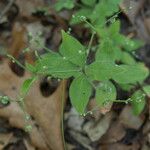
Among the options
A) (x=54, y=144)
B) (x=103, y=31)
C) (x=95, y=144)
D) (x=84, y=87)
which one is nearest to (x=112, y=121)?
(x=95, y=144)

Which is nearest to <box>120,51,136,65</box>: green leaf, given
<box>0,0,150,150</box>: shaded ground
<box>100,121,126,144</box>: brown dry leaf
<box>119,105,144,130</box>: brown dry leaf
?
<box>0,0,150,150</box>: shaded ground

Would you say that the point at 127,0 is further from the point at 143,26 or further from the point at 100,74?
the point at 143,26

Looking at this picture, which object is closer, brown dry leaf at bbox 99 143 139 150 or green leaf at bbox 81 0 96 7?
brown dry leaf at bbox 99 143 139 150

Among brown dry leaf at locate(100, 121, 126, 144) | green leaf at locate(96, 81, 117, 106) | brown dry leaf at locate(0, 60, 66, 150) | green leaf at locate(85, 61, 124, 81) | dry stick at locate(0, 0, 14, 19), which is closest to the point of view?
green leaf at locate(85, 61, 124, 81)

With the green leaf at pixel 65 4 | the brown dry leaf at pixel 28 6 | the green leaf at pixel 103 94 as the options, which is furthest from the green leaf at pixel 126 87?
the brown dry leaf at pixel 28 6

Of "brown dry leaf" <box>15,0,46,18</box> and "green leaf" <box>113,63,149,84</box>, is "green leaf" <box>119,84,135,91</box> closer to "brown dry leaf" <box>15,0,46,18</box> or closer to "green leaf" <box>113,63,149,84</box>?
"green leaf" <box>113,63,149,84</box>

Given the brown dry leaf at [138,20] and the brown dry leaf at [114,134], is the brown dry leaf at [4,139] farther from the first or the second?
the brown dry leaf at [138,20]
